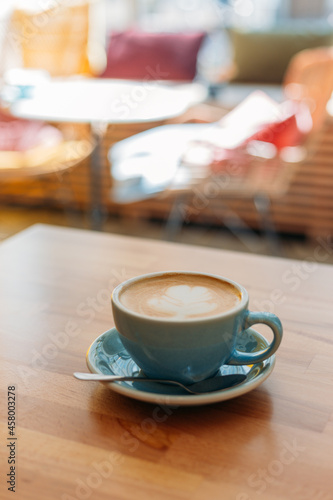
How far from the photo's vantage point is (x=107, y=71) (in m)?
3.36

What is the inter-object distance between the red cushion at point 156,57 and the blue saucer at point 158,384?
112 inches

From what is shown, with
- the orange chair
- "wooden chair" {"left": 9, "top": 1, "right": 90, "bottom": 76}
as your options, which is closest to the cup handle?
the orange chair

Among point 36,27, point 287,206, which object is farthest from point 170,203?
point 36,27

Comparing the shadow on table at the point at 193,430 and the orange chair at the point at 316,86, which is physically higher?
the shadow on table at the point at 193,430

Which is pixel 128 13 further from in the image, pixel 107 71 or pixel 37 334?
pixel 37 334

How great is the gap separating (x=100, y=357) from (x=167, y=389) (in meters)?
0.07

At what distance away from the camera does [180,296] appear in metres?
0.54

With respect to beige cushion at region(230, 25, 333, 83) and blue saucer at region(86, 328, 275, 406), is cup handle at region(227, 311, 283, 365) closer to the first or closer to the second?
blue saucer at region(86, 328, 275, 406)

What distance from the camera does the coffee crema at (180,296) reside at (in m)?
0.51

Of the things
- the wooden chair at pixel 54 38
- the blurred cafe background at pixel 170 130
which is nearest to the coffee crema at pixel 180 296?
the blurred cafe background at pixel 170 130

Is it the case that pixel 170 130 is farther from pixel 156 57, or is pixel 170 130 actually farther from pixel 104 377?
pixel 104 377

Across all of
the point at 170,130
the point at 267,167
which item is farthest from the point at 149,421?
the point at 170,130

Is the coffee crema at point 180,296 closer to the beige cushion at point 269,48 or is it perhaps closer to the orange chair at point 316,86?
the orange chair at point 316,86

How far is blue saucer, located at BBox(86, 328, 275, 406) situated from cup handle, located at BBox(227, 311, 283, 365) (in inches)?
0.5
